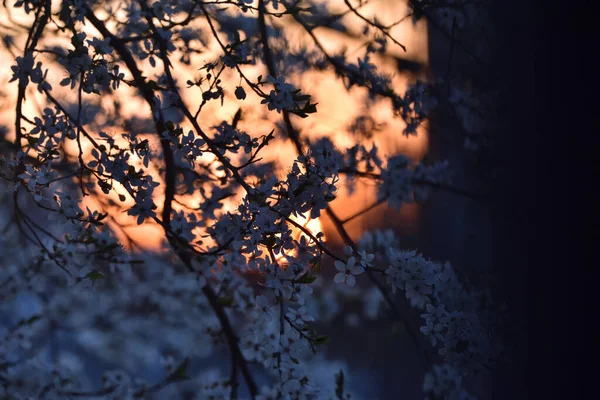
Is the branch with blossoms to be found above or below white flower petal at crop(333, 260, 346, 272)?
above

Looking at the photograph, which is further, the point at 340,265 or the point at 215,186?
the point at 215,186

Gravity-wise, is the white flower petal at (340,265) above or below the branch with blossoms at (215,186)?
below

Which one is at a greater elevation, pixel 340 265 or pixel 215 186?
pixel 215 186

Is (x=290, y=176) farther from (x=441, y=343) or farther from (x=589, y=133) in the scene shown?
(x=589, y=133)

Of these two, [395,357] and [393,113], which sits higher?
[393,113]

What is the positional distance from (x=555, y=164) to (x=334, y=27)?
1.82ft

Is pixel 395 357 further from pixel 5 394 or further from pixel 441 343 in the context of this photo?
pixel 5 394

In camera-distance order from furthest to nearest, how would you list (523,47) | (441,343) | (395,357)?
(395,357) < (523,47) < (441,343)

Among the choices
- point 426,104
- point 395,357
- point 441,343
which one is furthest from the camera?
point 395,357

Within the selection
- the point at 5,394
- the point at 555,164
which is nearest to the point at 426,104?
the point at 555,164

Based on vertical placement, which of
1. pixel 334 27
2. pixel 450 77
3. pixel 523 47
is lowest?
pixel 523 47

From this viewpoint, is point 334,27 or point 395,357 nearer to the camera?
point 334,27

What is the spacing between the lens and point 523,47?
3.22ft

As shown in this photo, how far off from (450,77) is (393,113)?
0.15 m
